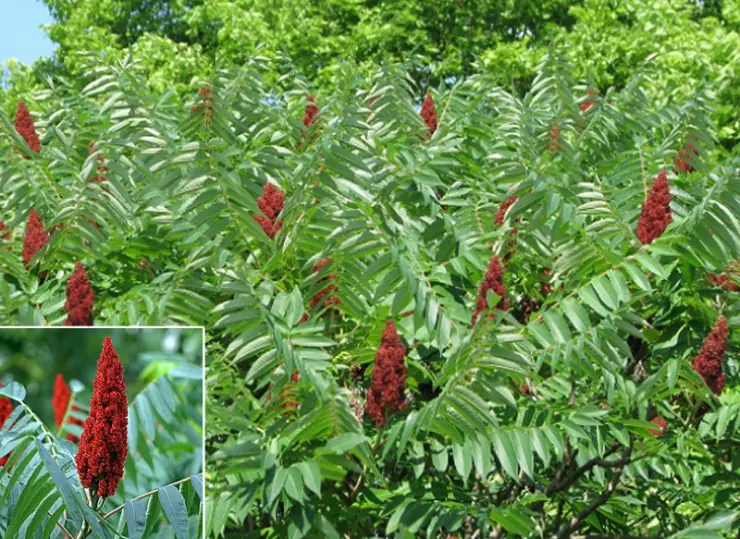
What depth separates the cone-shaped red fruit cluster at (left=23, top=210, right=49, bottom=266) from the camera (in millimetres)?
4309

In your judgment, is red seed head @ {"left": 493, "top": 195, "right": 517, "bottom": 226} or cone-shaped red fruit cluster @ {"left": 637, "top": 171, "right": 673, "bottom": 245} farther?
red seed head @ {"left": 493, "top": 195, "right": 517, "bottom": 226}

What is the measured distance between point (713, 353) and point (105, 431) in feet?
6.70

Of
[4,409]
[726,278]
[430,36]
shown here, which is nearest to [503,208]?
[726,278]

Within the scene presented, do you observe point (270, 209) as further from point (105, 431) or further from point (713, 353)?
point (105, 431)

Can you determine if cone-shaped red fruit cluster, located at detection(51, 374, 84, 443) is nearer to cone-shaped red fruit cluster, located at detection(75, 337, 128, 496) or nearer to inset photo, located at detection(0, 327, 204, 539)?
inset photo, located at detection(0, 327, 204, 539)

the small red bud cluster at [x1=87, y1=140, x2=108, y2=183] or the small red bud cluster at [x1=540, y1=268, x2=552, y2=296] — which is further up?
the small red bud cluster at [x1=87, y1=140, x2=108, y2=183]

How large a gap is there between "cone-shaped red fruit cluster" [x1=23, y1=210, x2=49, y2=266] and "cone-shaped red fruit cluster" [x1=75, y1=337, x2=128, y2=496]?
1573 mm

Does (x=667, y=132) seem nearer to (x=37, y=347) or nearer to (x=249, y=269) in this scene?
(x=249, y=269)

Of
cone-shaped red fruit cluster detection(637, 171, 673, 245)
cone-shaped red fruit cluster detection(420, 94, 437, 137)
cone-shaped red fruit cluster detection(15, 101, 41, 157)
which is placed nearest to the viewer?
cone-shaped red fruit cluster detection(637, 171, 673, 245)

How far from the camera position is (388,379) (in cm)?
370

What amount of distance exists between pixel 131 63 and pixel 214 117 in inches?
45.3

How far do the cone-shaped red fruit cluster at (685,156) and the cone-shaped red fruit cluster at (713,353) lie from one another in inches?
61.3

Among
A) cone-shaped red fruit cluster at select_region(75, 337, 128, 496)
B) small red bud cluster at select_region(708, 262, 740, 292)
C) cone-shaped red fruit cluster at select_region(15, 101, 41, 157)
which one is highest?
cone-shaped red fruit cluster at select_region(15, 101, 41, 157)

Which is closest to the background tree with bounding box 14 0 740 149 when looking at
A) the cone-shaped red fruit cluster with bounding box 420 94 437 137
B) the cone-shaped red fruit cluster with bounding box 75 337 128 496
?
the cone-shaped red fruit cluster with bounding box 420 94 437 137
